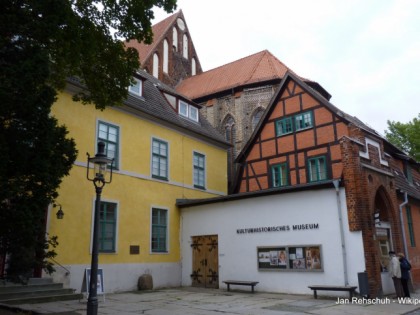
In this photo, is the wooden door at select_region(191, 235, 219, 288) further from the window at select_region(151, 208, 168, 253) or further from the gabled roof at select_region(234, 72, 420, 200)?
the gabled roof at select_region(234, 72, 420, 200)

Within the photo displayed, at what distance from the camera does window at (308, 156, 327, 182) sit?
19.4 m

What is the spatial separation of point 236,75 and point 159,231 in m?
18.7

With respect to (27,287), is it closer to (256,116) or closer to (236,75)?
(256,116)

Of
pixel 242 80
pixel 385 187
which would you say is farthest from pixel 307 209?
pixel 242 80

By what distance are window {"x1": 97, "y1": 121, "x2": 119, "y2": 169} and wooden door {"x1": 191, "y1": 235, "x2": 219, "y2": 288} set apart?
492cm

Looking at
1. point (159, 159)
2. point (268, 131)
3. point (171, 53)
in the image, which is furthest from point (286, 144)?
point (171, 53)

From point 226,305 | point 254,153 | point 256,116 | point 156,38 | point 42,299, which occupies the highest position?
point 156,38

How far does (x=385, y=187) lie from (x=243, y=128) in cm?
1508

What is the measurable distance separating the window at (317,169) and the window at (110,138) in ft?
30.5

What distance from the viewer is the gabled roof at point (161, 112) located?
56.6 feet

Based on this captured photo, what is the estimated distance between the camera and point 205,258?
17.3 m

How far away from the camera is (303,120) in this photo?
797 inches

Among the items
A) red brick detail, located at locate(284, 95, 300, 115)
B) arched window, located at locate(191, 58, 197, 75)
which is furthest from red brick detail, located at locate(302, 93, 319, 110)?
arched window, located at locate(191, 58, 197, 75)

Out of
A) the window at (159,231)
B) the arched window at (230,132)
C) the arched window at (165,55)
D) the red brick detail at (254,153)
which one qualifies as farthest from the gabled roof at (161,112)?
the arched window at (165,55)
